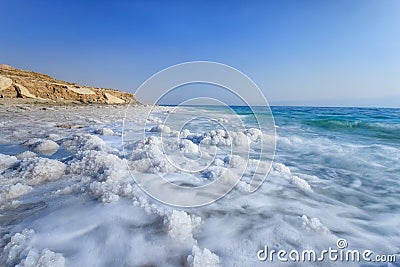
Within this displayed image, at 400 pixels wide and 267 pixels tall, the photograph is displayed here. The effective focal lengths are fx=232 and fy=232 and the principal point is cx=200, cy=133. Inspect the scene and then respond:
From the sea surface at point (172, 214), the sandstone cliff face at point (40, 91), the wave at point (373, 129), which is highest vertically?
the sandstone cliff face at point (40, 91)

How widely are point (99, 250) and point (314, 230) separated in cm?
160

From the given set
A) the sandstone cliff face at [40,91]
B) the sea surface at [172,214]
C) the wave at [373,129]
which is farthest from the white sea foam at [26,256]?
the sandstone cliff face at [40,91]

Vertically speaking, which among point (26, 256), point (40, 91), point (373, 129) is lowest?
point (373, 129)

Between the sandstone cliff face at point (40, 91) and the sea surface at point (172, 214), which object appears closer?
the sea surface at point (172, 214)

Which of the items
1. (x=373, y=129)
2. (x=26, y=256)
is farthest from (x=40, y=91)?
(x=373, y=129)

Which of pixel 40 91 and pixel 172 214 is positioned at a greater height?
pixel 40 91

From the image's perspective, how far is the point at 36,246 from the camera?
1.43 m

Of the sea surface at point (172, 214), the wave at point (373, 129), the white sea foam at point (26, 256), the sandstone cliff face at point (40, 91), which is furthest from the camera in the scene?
the sandstone cliff face at point (40, 91)

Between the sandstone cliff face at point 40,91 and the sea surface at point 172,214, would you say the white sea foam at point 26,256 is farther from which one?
the sandstone cliff face at point 40,91

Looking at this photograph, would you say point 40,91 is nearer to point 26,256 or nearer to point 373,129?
point 26,256

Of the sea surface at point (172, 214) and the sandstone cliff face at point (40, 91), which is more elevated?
the sandstone cliff face at point (40, 91)

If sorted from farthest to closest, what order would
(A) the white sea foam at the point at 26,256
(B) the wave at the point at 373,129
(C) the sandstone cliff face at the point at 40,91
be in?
(C) the sandstone cliff face at the point at 40,91, (B) the wave at the point at 373,129, (A) the white sea foam at the point at 26,256

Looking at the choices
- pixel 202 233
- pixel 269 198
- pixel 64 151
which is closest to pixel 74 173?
pixel 64 151

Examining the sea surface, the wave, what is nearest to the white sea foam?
the sea surface
